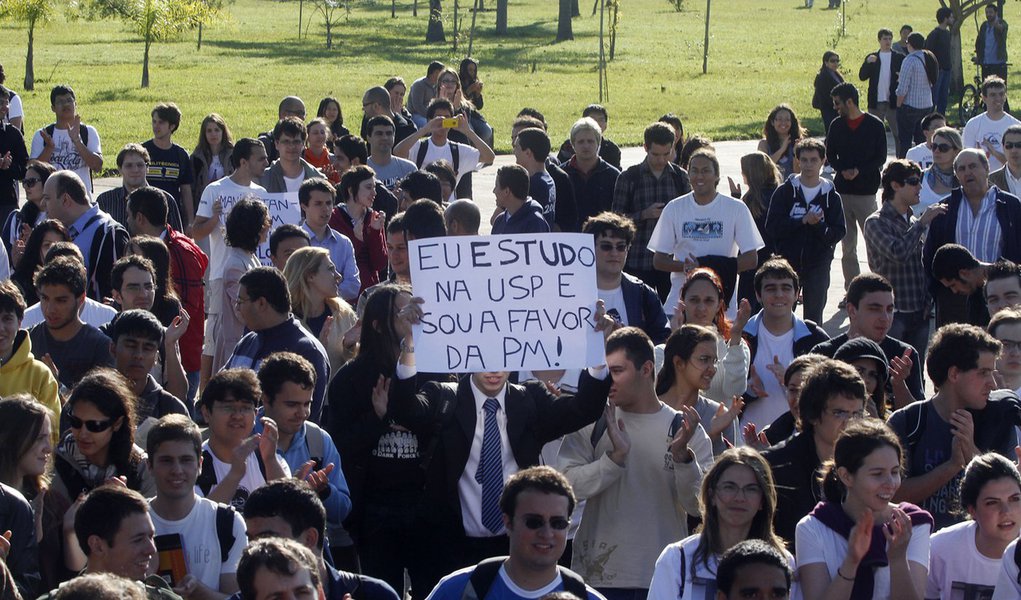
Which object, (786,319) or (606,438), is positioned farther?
(786,319)

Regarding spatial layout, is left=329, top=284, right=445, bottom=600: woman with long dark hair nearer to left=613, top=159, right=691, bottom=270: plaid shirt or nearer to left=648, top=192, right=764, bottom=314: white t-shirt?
left=648, top=192, right=764, bottom=314: white t-shirt

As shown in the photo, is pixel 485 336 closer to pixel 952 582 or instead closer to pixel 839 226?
pixel 952 582

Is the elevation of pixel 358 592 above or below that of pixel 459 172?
below

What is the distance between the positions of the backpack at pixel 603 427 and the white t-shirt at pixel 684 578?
3.57 feet

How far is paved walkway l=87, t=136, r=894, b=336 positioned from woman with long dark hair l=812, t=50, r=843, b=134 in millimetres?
1640

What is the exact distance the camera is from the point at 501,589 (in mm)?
5309

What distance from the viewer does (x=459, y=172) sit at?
14125mm

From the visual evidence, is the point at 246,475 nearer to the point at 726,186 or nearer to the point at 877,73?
the point at 726,186

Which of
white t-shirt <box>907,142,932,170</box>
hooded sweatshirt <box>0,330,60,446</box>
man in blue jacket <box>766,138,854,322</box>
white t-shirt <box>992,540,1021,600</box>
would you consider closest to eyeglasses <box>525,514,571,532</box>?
white t-shirt <box>992,540,1021,600</box>

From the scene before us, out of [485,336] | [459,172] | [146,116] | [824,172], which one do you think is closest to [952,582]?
[485,336]

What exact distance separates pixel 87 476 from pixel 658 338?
11.7ft

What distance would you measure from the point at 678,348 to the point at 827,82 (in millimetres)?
17492

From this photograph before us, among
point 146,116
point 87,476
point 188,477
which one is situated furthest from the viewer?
point 146,116

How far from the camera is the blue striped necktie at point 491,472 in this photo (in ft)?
21.2
